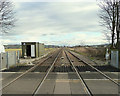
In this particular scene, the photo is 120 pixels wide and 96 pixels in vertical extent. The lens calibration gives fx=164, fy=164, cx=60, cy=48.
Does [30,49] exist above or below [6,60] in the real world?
above

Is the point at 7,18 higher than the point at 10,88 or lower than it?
higher

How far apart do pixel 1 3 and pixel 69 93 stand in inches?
753

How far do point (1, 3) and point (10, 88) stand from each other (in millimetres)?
17398

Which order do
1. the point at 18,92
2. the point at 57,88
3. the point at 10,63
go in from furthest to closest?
the point at 10,63 < the point at 57,88 < the point at 18,92

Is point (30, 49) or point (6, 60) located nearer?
point (6, 60)

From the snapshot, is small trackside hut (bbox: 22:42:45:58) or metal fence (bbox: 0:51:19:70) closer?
metal fence (bbox: 0:51:19:70)

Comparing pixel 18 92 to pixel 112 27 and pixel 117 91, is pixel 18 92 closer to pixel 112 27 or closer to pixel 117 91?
pixel 117 91

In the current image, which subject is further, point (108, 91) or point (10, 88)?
point (10, 88)

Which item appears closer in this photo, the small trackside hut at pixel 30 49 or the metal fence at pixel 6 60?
the metal fence at pixel 6 60

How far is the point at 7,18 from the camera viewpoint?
75.4 feet

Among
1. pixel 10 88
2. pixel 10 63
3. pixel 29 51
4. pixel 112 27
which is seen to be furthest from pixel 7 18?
pixel 10 88

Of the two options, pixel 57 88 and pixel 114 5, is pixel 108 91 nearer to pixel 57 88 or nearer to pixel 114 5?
pixel 57 88

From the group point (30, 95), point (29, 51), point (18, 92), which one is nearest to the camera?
point (30, 95)

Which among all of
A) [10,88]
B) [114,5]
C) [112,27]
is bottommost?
[10,88]
